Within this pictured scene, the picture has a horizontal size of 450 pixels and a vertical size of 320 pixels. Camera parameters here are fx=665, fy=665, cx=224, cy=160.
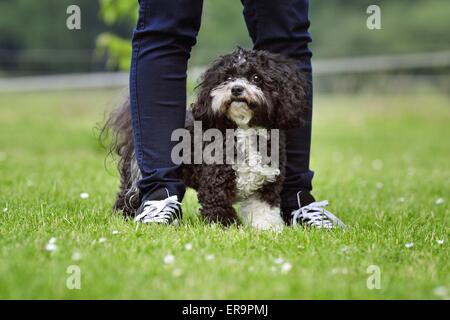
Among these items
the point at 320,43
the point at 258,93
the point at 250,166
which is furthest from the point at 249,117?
the point at 320,43

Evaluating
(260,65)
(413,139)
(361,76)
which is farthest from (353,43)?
(260,65)

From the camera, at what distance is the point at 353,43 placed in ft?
80.5

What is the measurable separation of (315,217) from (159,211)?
30.4 inches

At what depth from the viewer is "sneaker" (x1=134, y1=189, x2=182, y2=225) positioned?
9.73 feet

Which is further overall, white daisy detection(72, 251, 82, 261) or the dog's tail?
the dog's tail

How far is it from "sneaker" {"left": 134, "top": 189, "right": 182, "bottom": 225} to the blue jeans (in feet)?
0.14

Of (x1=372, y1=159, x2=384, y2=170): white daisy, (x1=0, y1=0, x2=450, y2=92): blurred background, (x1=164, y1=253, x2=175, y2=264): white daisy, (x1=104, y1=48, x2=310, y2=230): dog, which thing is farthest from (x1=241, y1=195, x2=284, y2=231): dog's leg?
(x1=0, y1=0, x2=450, y2=92): blurred background

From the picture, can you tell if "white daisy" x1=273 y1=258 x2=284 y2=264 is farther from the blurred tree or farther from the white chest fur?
the blurred tree

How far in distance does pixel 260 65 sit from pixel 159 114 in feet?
1.75

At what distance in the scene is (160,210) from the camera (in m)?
2.98

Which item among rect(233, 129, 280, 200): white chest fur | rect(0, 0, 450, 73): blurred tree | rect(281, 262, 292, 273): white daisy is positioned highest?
rect(0, 0, 450, 73): blurred tree

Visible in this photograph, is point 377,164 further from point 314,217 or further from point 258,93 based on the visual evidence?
point 258,93

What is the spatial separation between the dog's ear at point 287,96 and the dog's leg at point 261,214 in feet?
1.25
